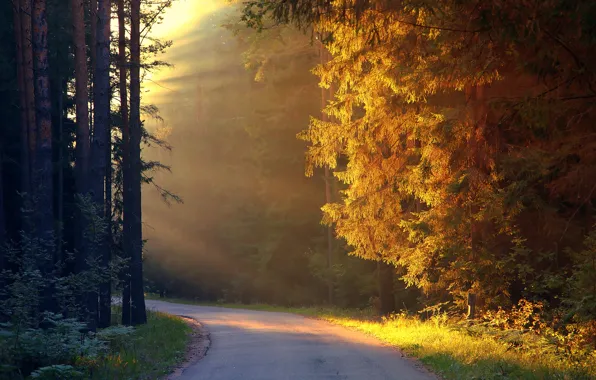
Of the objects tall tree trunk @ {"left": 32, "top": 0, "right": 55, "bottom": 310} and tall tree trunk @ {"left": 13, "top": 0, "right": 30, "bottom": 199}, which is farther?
tall tree trunk @ {"left": 13, "top": 0, "right": 30, "bottom": 199}

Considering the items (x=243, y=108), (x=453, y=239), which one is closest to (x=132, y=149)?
(x=453, y=239)

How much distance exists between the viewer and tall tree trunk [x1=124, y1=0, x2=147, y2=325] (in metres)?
24.4

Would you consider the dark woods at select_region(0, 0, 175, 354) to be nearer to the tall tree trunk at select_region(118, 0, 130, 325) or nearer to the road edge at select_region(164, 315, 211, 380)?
the tall tree trunk at select_region(118, 0, 130, 325)

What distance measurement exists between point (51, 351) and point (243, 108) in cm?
4330

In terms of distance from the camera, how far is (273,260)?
146 ft

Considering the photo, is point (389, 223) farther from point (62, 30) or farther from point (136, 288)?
point (62, 30)

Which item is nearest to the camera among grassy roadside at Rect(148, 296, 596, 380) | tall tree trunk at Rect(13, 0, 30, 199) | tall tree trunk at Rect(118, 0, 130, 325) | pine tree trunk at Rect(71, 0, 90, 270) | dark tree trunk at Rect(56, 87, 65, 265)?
grassy roadside at Rect(148, 296, 596, 380)

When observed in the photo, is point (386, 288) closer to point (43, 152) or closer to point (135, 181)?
point (135, 181)

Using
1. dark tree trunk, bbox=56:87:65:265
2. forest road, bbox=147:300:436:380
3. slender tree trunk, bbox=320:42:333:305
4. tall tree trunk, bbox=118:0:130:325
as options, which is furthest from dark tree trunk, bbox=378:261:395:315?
dark tree trunk, bbox=56:87:65:265

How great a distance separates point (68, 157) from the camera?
25.6 m

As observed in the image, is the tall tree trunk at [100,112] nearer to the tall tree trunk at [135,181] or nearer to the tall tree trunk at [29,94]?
the tall tree trunk at [29,94]

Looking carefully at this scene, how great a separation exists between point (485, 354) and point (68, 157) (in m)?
17.8

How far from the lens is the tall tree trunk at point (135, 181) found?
2441 cm

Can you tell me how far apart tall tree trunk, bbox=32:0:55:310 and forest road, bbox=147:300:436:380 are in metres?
4.13
